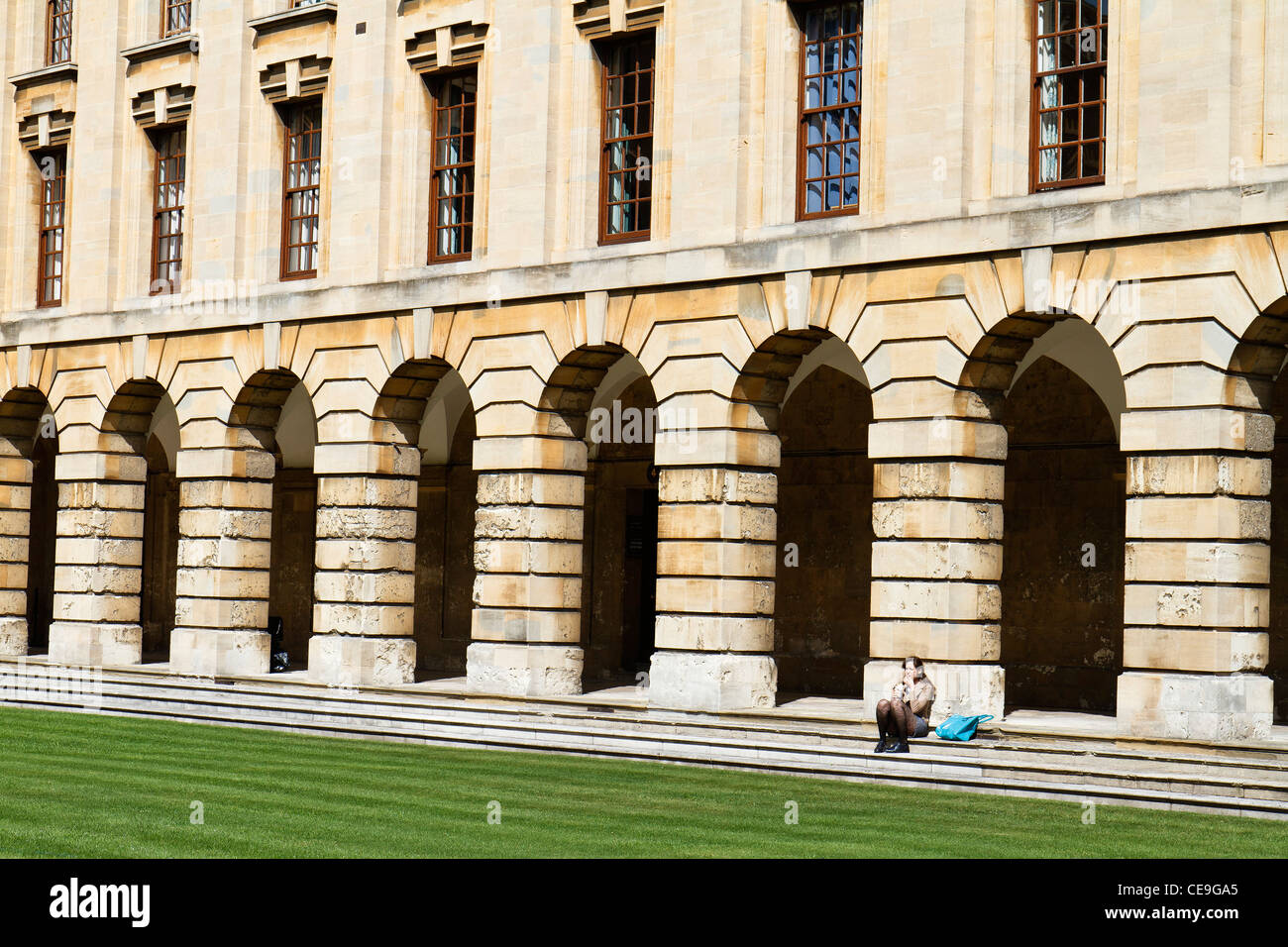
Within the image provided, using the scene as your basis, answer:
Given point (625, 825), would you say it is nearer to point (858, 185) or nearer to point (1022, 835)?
point (1022, 835)

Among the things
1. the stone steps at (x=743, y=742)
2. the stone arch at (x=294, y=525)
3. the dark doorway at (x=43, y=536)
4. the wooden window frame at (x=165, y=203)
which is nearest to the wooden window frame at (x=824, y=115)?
the stone steps at (x=743, y=742)

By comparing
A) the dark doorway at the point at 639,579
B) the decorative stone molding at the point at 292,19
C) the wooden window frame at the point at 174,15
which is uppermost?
the wooden window frame at the point at 174,15

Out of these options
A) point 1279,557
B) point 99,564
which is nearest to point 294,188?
point 99,564

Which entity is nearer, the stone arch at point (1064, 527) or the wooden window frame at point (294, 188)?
the stone arch at point (1064, 527)

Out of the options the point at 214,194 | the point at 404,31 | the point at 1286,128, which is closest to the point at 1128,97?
the point at 1286,128

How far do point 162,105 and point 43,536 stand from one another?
48.8ft

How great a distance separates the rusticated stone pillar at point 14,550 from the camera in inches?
1437

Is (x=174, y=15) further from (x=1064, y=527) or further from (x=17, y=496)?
(x=1064, y=527)

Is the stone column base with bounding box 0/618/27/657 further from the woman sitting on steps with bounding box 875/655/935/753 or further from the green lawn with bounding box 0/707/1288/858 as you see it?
the woman sitting on steps with bounding box 875/655/935/753

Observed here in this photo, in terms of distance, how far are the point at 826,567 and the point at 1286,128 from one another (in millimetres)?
11275

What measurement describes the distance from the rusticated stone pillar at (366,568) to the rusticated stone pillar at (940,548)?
903cm

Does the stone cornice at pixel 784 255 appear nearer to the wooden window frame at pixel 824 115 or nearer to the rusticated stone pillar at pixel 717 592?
the wooden window frame at pixel 824 115

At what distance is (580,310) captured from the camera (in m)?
27.6
